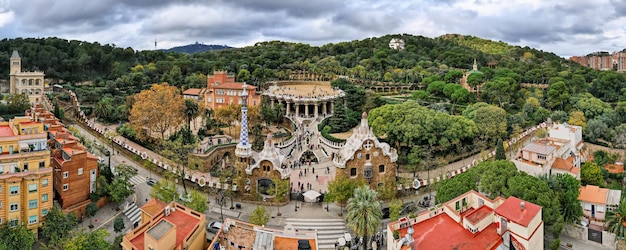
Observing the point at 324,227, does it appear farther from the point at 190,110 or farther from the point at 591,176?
the point at 190,110

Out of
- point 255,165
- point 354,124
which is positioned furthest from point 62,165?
point 354,124

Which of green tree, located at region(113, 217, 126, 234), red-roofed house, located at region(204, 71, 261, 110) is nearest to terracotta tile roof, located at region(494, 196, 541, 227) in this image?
green tree, located at region(113, 217, 126, 234)

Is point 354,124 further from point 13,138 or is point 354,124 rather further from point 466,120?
point 13,138

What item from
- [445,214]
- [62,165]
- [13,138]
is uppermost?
[13,138]

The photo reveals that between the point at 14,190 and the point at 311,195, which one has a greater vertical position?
the point at 14,190

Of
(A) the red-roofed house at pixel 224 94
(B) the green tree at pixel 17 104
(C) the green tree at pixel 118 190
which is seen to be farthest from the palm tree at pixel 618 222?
(B) the green tree at pixel 17 104

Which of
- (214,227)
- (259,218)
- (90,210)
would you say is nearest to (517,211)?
(259,218)
